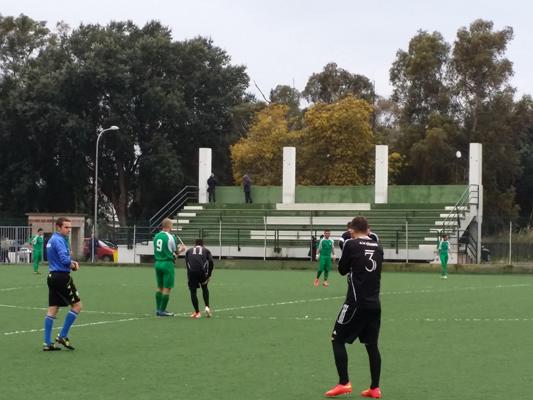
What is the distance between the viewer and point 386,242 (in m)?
51.7

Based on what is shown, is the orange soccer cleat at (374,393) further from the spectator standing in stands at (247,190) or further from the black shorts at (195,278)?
the spectator standing in stands at (247,190)

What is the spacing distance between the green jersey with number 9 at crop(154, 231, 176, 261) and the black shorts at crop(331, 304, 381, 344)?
985 cm

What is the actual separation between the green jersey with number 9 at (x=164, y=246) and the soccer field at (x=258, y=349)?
1244mm

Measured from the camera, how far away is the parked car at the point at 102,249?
6009cm

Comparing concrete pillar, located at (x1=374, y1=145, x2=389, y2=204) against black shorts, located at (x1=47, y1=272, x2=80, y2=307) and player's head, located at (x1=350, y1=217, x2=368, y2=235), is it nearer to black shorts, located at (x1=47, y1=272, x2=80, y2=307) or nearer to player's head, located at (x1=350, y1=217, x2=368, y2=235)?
black shorts, located at (x1=47, y1=272, x2=80, y2=307)

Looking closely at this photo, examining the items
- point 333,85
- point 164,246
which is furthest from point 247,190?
point 164,246

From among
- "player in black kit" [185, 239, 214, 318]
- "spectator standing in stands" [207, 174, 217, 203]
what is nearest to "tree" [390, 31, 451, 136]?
"spectator standing in stands" [207, 174, 217, 203]

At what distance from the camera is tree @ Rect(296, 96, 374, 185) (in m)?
70.6

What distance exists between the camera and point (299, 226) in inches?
2184

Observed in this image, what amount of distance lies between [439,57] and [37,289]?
5125 centimetres

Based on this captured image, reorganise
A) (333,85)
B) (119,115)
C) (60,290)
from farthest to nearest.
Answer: (333,85) → (119,115) → (60,290)

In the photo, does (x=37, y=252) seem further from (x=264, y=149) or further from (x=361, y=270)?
(x=264, y=149)

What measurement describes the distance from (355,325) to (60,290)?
5.52m

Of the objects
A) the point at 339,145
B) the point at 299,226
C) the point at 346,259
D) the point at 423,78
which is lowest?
the point at 346,259
